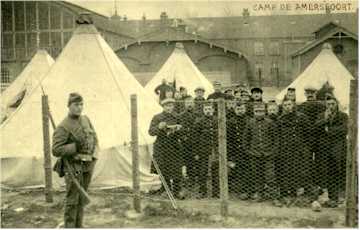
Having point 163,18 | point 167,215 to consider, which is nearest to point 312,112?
point 167,215

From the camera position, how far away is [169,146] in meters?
7.33

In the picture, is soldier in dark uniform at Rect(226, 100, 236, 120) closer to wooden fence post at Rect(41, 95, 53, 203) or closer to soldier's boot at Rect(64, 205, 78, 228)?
wooden fence post at Rect(41, 95, 53, 203)

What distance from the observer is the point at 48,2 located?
29.3m

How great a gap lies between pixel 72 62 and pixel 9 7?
23962 mm

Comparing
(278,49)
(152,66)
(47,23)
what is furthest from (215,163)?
(278,49)

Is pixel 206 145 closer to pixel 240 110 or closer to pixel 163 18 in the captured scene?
pixel 240 110

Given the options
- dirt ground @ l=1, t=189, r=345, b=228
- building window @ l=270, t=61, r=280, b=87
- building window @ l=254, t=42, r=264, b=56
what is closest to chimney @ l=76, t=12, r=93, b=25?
dirt ground @ l=1, t=189, r=345, b=228

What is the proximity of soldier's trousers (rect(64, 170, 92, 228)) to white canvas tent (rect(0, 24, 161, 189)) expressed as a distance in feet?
7.97

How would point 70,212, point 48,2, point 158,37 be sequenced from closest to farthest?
point 70,212
point 158,37
point 48,2

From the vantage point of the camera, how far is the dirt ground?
5.98 metres

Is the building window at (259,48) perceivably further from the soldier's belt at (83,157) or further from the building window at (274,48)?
the soldier's belt at (83,157)

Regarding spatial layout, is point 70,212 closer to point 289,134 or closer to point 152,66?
point 289,134

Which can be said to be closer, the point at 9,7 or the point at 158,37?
the point at 158,37

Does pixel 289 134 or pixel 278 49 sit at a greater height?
pixel 278 49
